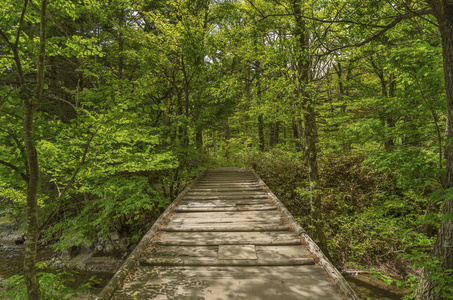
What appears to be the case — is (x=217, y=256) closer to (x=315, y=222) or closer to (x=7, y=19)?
(x=315, y=222)

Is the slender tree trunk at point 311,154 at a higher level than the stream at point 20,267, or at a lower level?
higher

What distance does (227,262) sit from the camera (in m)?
3.49

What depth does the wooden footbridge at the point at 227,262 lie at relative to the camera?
2.83 meters

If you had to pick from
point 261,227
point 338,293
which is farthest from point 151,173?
point 338,293

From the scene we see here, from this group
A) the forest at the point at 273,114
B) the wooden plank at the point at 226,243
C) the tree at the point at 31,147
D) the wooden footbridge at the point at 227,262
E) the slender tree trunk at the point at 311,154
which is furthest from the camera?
the slender tree trunk at the point at 311,154

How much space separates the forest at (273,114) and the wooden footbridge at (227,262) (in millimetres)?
1438

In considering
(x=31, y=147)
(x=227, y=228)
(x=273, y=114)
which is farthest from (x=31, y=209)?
(x=273, y=114)

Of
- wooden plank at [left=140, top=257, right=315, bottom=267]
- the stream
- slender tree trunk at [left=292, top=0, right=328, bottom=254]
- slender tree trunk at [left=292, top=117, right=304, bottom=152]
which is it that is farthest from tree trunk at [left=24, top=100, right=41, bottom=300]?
slender tree trunk at [left=292, top=117, right=304, bottom=152]

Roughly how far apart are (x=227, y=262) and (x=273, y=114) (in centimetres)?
788

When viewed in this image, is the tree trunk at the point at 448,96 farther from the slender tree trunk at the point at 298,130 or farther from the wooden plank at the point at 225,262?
the slender tree trunk at the point at 298,130

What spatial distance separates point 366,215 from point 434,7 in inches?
244

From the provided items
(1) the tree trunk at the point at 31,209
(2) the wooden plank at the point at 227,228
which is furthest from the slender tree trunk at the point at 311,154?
(1) the tree trunk at the point at 31,209

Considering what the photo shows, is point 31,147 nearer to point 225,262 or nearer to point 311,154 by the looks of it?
point 225,262

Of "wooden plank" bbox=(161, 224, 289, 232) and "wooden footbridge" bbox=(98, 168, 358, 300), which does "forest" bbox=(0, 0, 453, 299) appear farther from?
"wooden plank" bbox=(161, 224, 289, 232)
